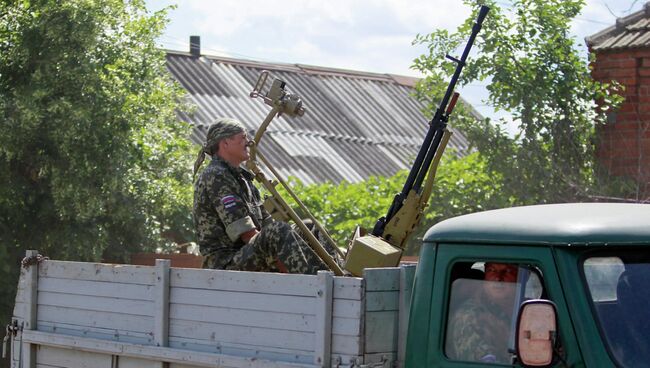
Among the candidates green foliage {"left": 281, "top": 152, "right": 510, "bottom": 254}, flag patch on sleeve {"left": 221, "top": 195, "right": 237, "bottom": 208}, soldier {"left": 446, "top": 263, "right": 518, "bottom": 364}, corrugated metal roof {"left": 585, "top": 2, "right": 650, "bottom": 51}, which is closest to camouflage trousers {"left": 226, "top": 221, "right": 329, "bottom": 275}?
flag patch on sleeve {"left": 221, "top": 195, "right": 237, "bottom": 208}

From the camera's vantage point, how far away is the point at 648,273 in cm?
422

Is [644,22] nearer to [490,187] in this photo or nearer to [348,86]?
[490,187]

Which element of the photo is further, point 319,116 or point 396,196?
point 319,116

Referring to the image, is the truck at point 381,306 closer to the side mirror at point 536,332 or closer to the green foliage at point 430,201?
the side mirror at point 536,332

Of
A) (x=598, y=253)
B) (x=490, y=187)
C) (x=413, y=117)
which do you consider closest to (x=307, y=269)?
(x=598, y=253)

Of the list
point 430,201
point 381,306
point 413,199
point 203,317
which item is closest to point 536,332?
point 381,306

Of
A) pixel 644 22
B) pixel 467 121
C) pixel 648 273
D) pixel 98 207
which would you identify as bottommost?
pixel 648 273

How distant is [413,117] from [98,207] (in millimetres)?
13361

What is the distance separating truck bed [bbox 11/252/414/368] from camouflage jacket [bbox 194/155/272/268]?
2.97ft

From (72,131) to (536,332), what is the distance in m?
7.55

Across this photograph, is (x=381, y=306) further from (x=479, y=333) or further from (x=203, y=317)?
(x=203, y=317)

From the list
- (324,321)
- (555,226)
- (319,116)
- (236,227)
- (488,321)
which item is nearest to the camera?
(555,226)

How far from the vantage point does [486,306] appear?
4516mm

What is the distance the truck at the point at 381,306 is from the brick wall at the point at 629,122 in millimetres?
6980
